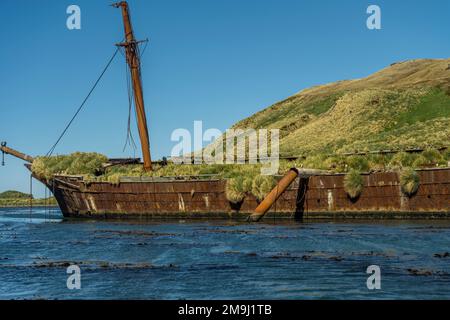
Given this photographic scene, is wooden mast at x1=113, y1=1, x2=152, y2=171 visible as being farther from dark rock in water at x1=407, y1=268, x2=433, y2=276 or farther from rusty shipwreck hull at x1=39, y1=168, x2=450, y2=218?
dark rock in water at x1=407, y1=268, x2=433, y2=276

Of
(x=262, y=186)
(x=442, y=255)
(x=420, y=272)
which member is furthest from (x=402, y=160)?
(x=420, y=272)

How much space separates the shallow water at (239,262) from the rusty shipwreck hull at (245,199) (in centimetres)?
311

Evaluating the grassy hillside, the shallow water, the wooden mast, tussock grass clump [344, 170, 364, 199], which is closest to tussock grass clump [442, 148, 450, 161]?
tussock grass clump [344, 170, 364, 199]

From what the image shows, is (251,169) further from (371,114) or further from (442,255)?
(371,114)

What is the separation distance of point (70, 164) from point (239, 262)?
39.7 meters

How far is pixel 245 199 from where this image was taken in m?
47.2

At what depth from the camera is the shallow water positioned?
1819cm

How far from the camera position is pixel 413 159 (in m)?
44.3

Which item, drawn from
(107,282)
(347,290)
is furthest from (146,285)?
(347,290)

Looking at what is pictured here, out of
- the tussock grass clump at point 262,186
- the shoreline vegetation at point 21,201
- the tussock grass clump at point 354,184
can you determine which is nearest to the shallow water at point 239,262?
the tussock grass clump at point 354,184

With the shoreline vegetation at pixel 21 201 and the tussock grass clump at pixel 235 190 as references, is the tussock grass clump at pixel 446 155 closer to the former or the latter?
the tussock grass clump at pixel 235 190

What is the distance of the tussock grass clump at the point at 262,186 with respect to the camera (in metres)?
45.5

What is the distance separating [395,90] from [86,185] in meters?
64.4
